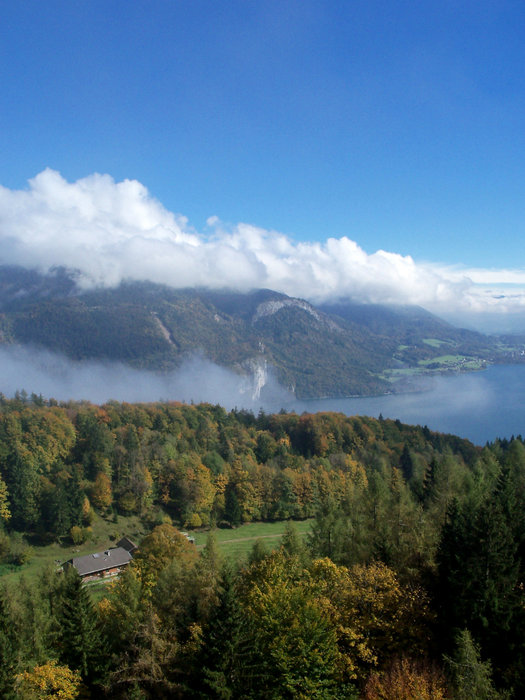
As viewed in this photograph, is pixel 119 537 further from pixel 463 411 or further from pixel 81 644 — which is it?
pixel 463 411

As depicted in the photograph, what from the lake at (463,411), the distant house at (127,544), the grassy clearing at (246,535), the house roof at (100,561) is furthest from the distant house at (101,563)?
the lake at (463,411)

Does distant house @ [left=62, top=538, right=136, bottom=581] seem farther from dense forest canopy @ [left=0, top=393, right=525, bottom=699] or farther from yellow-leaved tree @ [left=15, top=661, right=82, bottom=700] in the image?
yellow-leaved tree @ [left=15, top=661, right=82, bottom=700]

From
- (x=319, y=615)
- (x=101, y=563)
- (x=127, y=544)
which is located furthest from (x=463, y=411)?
(x=319, y=615)

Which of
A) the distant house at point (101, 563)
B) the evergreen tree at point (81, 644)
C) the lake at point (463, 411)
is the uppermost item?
the evergreen tree at point (81, 644)

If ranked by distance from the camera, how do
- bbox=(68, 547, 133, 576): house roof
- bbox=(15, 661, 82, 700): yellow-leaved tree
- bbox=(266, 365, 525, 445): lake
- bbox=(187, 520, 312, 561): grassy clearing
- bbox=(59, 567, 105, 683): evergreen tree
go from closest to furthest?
bbox=(15, 661, 82, 700): yellow-leaved tree, bbox=(59, 567, 105, 683): evergreen tree, bbox=(68, 547, 133, 576): house roof, bbox=(187, 520, 312, 561): grassy clearing, bbox=(266, 365, 525, 445): lake

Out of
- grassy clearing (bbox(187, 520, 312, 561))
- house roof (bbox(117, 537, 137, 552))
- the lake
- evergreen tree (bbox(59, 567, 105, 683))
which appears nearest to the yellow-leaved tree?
evergreen tree (bbox(59, 567, 105, 683))

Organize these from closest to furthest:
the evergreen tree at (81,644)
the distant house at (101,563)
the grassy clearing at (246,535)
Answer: the evergreen tree at (81,644)
the distant house at (101,563)
the grassy clearing at (246,535)

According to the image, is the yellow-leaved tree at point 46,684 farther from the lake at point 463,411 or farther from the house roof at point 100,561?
the lake at point 463,411
